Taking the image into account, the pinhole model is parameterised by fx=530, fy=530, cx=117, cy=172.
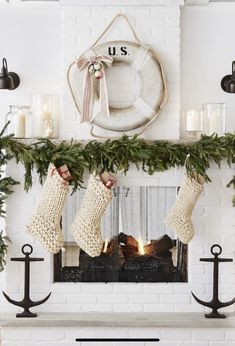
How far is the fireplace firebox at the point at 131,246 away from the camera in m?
3.29

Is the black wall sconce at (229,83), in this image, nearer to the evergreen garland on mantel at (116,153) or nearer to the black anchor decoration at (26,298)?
the evergreen garland on mantel at (116,153)

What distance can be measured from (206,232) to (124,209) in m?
0.52

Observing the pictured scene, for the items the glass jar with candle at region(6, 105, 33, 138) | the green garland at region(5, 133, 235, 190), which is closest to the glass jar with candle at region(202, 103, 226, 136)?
the green garland at region(5, 133, 235, 190)

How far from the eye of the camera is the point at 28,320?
3.14m

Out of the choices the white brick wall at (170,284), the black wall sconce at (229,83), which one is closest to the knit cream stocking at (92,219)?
the white brick wall at (170,284)

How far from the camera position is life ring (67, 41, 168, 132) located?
3180mm

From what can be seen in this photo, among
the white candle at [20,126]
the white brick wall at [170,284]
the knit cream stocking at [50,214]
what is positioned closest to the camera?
the knit cream stocking at [50,214]

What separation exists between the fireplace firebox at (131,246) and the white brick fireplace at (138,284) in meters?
0.06

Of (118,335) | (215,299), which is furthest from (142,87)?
(118,335)

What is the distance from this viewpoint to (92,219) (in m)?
3.07

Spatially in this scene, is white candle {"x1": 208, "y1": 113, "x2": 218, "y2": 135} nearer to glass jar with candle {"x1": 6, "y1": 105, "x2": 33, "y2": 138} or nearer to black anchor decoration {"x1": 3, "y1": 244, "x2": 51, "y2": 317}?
glass jar with candle {"x1": 6, "y1": 105, "x2": 33, "y2": 138}

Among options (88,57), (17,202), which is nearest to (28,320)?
(17,202)

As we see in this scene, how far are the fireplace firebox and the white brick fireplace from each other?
0.20 feet

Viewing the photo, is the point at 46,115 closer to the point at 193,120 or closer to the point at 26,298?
the point at 193,120
